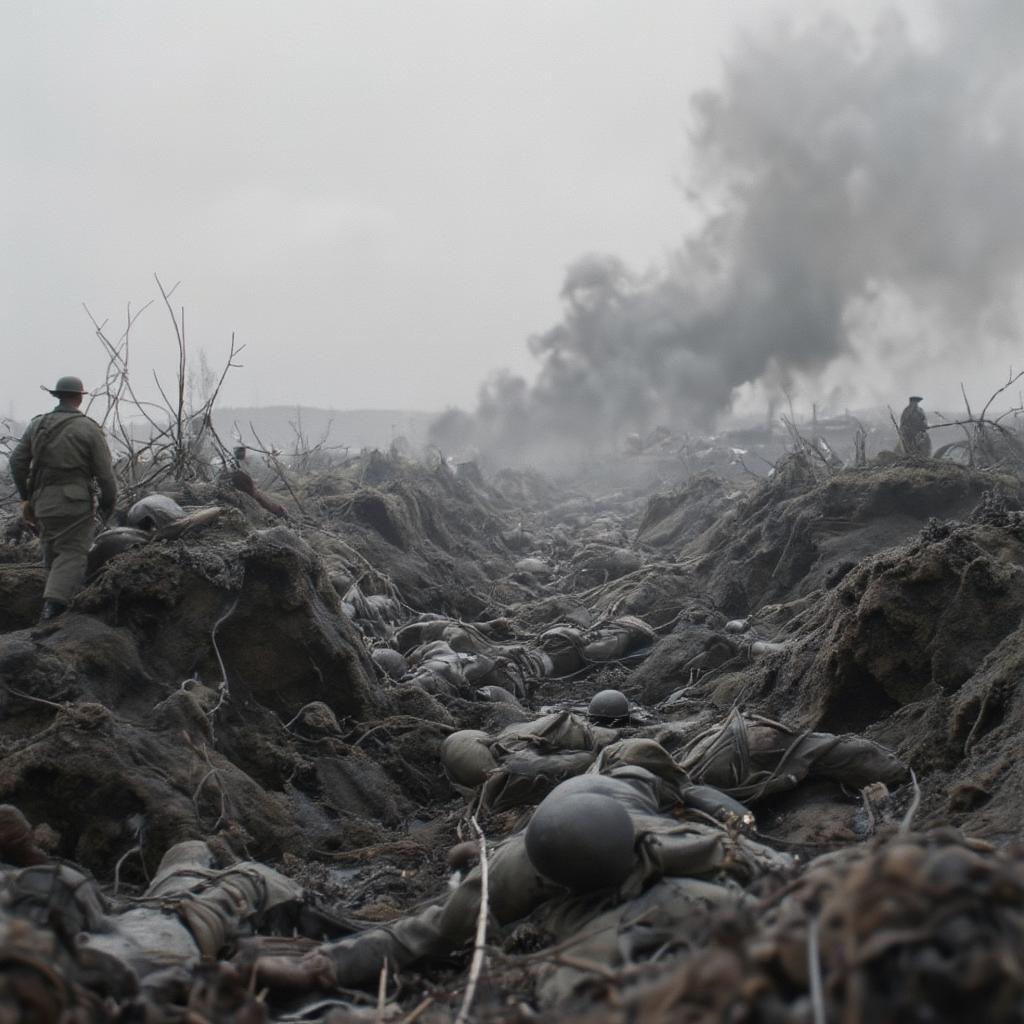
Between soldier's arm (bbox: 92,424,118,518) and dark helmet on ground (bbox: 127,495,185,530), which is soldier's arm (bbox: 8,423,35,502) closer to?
soldier's arm (bbox: 92,424,118,518)

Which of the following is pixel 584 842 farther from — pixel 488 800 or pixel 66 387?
pixel 66 387

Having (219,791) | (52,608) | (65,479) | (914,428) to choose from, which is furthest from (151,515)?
(914,428)

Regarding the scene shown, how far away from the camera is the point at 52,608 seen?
577cm

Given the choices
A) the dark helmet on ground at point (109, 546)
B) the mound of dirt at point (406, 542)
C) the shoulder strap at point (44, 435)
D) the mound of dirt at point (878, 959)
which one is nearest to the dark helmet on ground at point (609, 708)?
the dark helmet on ground at point (109, 546)

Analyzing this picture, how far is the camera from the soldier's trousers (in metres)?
5.93

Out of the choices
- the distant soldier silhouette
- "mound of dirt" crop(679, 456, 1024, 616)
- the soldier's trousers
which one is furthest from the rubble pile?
the distant soldier silhouette

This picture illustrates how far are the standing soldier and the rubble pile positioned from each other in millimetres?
217

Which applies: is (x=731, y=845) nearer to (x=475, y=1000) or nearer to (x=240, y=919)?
(x=475, y=1000)

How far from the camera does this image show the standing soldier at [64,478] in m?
6.07

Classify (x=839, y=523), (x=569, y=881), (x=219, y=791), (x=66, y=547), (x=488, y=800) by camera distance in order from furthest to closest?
(x=839, y=523)
(x=66, y=547)
(x=488, y=800)
(x=219, y=791)
(x=569, y=881)

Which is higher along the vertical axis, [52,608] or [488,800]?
[52,608]

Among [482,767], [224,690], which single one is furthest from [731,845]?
Answer: [224,690]

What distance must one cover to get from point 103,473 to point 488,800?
323cm

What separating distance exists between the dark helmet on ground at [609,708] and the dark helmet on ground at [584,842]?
10.4 feet
